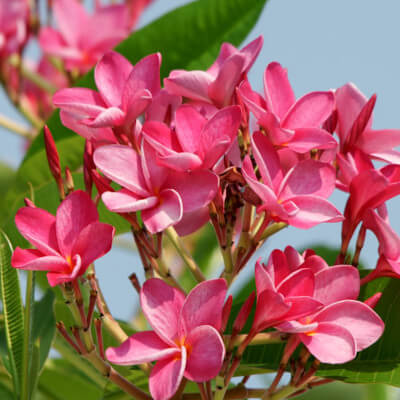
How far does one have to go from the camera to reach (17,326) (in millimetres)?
829

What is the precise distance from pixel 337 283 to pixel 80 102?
35cm

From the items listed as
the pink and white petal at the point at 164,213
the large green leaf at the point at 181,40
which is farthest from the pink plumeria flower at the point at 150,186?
the large green leaf at the point at 181,40

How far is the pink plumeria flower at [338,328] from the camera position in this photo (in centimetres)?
71

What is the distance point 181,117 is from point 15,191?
524 millimetres

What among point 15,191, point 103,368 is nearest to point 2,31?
point 15,191

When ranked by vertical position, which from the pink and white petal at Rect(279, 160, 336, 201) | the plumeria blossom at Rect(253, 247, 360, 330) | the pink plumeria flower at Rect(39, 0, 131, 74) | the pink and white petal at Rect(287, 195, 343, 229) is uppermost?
the pink plumeria flower at Rect(39, 0, 131, 74)

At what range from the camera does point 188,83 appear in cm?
84

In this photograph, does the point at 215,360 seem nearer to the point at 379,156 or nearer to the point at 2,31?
the point at 379,156

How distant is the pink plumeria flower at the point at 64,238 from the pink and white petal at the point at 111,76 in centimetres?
16

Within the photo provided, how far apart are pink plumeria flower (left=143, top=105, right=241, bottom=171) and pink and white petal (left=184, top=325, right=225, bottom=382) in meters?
0.17

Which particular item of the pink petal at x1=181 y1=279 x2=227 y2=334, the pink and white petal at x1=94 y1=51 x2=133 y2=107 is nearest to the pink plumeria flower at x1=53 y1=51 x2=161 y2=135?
the pink and white petal at x1=94 y1=51 x2=133 y2=107

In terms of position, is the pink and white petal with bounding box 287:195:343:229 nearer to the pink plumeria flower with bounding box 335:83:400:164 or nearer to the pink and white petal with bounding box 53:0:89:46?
the pink plumeria flower with bounding box 335:83:400:164

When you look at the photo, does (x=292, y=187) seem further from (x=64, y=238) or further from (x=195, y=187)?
(x=64, y=238)

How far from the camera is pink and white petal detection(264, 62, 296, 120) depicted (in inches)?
32.7
